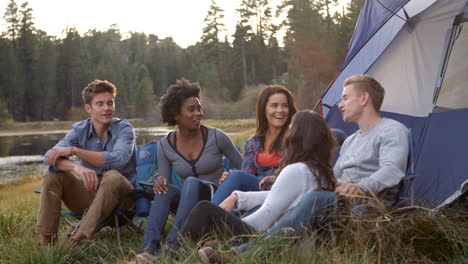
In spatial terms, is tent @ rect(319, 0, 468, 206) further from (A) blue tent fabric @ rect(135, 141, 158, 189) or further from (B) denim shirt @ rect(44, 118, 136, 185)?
(B) denim shirt @ rect(44, 118, 136, 185)

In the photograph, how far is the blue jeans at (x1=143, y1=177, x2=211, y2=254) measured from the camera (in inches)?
111

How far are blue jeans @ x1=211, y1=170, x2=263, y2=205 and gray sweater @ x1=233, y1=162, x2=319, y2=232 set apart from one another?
1.72ft

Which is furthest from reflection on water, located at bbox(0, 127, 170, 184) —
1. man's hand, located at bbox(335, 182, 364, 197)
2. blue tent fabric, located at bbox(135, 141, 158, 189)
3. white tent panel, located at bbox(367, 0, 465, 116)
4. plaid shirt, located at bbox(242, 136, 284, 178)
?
man's hand, located at bbox(335, 182, 364, 197)

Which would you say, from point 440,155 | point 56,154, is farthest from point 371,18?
point 56,154

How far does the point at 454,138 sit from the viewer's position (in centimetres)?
323

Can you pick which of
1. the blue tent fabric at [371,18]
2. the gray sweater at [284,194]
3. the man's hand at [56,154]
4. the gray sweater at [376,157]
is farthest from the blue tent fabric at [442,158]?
the man's hand at [56,154]

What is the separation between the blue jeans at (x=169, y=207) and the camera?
282 cm

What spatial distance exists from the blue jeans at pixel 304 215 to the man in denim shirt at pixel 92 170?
3.98 ft

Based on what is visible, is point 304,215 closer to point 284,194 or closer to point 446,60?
point 284,194

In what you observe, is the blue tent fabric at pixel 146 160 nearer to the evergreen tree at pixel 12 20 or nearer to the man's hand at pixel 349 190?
the man's hand at pixel 349 190

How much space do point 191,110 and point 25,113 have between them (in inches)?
1521

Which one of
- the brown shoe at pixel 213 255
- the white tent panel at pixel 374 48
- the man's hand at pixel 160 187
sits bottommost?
the brown shoe at pixel 213 255

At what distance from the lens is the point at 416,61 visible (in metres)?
3.90

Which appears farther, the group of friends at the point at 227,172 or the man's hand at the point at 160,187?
the man's hand at the point at 160,187
